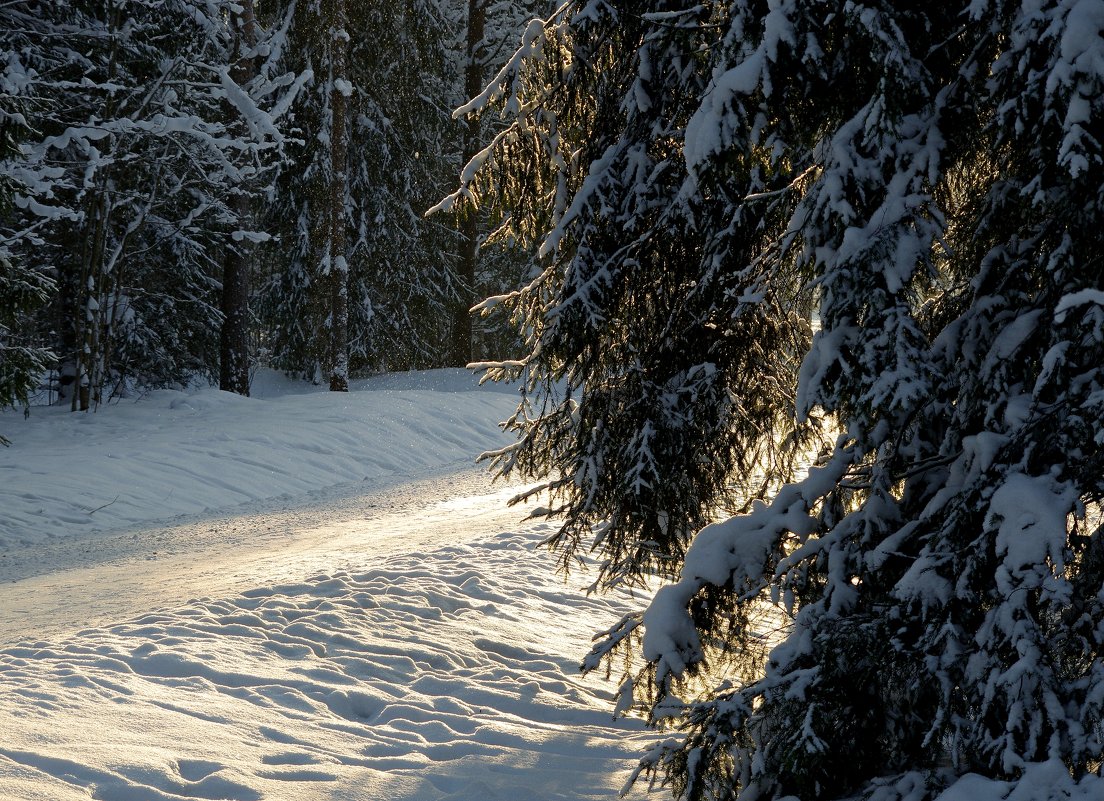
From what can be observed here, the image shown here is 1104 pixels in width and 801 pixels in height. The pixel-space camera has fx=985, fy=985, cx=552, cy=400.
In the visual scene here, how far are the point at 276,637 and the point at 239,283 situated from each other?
12888 millimetres

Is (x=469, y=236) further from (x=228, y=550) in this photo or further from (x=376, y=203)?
(x=228, y=550)

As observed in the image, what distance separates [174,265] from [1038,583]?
18651mm

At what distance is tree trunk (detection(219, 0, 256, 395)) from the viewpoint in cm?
1806

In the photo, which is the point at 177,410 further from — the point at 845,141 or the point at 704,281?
the point at 845,141

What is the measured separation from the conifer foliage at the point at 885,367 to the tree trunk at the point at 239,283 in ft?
47.2

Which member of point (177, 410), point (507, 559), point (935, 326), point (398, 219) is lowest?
point (507, 559)

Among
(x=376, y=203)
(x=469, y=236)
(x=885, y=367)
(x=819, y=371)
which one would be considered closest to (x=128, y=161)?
(x=376, y=203)

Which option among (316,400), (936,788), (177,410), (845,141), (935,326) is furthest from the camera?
(316,400)

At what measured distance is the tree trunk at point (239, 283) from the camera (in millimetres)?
18062

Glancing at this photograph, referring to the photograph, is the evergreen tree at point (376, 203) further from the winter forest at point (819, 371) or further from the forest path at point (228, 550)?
the winter forest at point (819, 371)

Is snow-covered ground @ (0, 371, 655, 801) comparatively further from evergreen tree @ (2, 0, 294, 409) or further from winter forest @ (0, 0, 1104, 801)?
evergreen tree @ (2, 0, 294, 409)

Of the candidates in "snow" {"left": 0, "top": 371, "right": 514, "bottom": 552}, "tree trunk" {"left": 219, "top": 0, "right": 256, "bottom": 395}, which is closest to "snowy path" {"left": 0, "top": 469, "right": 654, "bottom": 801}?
"snow" {"left": 0, "top": 371, "right": 514, "bottom": 552}

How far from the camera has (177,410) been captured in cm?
1577

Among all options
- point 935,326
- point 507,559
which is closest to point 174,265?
point 507,559
